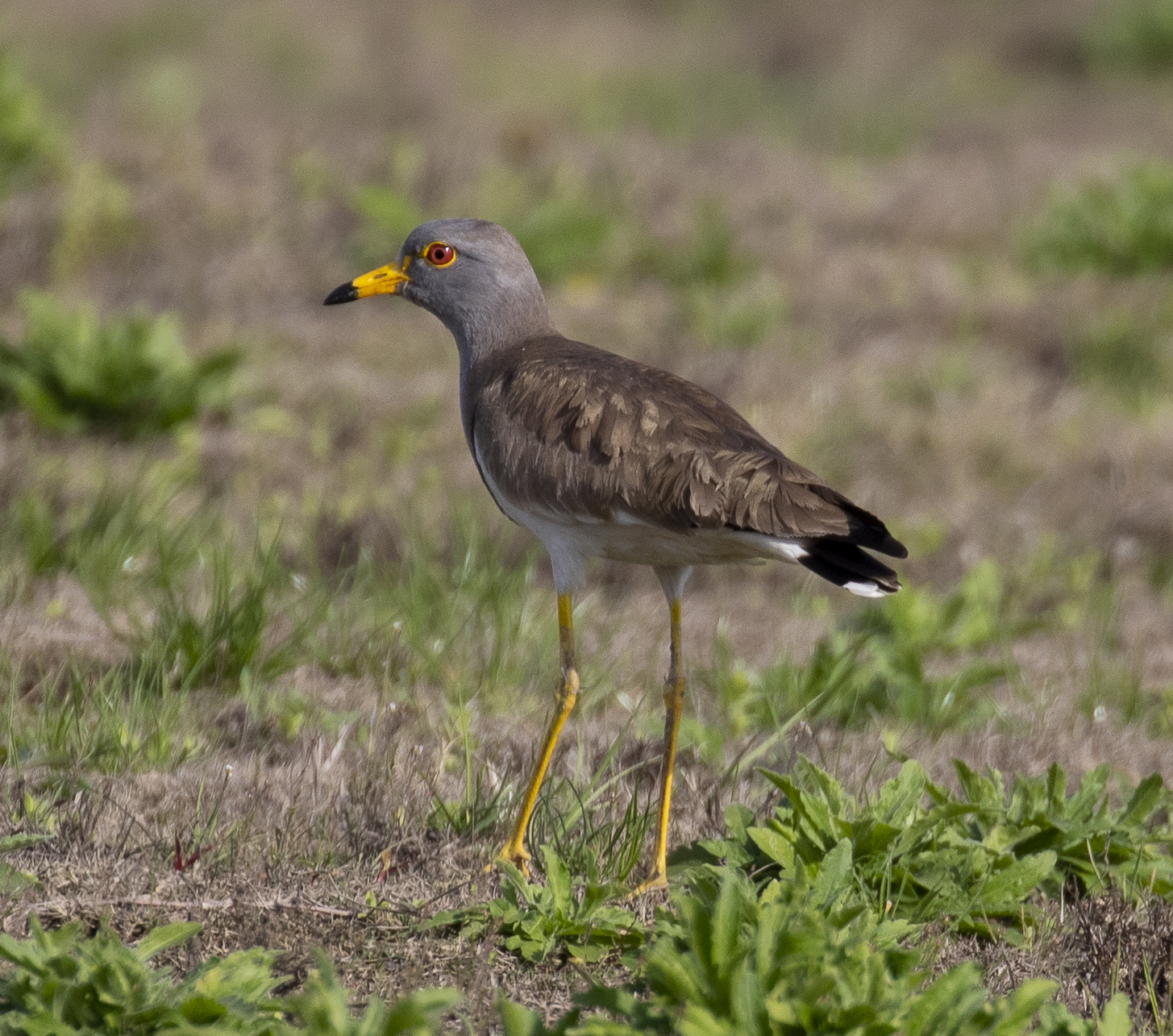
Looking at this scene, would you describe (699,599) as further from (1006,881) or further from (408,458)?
(1006,881)

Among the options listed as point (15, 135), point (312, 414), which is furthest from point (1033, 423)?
point (15, 135)

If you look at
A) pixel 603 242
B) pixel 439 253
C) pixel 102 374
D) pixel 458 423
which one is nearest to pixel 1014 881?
pixel 439 253

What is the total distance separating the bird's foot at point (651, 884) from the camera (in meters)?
3.12

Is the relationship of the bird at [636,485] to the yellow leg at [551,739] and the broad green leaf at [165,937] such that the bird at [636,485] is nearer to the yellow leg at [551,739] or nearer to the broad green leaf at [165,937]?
the yellow leg at [551,739]

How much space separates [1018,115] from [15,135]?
9937 mm

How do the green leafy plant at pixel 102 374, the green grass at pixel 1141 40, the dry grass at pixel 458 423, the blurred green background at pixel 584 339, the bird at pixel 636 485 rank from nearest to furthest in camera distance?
the bird at pixel 636 485
the dry grass at pixel 458 423
the blurred green background at pixel 584 339
the green leafy plant at pixel 102 374
the green grass at pixel 1141 40

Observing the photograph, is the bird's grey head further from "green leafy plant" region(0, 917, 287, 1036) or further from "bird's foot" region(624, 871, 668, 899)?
"green leafy plant" region(0, 917, 287, 1036)

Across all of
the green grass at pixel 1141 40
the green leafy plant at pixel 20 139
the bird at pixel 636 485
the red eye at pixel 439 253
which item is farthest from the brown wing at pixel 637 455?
the green grass at pixel 1141 40

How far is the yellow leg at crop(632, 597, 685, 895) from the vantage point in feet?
10.6

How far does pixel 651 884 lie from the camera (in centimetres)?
317

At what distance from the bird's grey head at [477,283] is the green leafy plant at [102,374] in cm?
251

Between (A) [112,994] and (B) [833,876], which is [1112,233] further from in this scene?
(A) [112,994]

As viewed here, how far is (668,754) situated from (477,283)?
1.43 metres

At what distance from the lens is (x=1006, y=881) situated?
9.80ft
